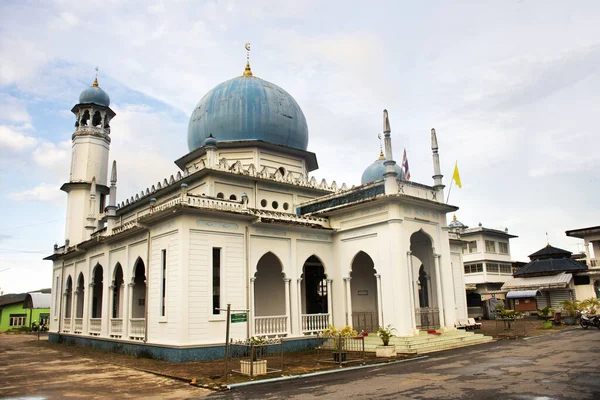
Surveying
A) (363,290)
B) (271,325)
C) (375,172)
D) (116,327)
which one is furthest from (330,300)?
(375,172)

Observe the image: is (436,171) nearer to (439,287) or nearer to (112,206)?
(439,287)

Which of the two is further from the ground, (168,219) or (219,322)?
(168,219)

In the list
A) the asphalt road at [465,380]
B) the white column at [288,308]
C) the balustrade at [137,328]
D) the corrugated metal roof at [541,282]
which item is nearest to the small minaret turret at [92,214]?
the balustrade at [137,328]

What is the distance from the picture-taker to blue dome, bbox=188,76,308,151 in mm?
27578

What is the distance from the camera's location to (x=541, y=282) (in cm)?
4347

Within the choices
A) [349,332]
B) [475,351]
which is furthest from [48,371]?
[475,351]

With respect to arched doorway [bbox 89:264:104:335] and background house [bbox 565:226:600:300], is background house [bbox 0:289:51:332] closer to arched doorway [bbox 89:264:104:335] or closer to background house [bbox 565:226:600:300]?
arched doorway [bbox 89:264:104:335]

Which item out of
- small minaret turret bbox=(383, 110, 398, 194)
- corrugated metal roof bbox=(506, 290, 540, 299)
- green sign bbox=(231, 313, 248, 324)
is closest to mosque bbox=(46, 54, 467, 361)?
small minaret turret bbox=(383, 110, 398, 194)

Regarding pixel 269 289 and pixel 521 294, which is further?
pixel 521 294

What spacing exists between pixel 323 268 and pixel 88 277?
1451 centimetres

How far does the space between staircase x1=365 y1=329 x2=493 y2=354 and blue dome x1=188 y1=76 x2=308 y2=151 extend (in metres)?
12.9

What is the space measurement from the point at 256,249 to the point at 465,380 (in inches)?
442

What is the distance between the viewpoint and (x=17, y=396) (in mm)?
12586

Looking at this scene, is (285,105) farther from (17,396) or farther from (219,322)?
(17,396)
